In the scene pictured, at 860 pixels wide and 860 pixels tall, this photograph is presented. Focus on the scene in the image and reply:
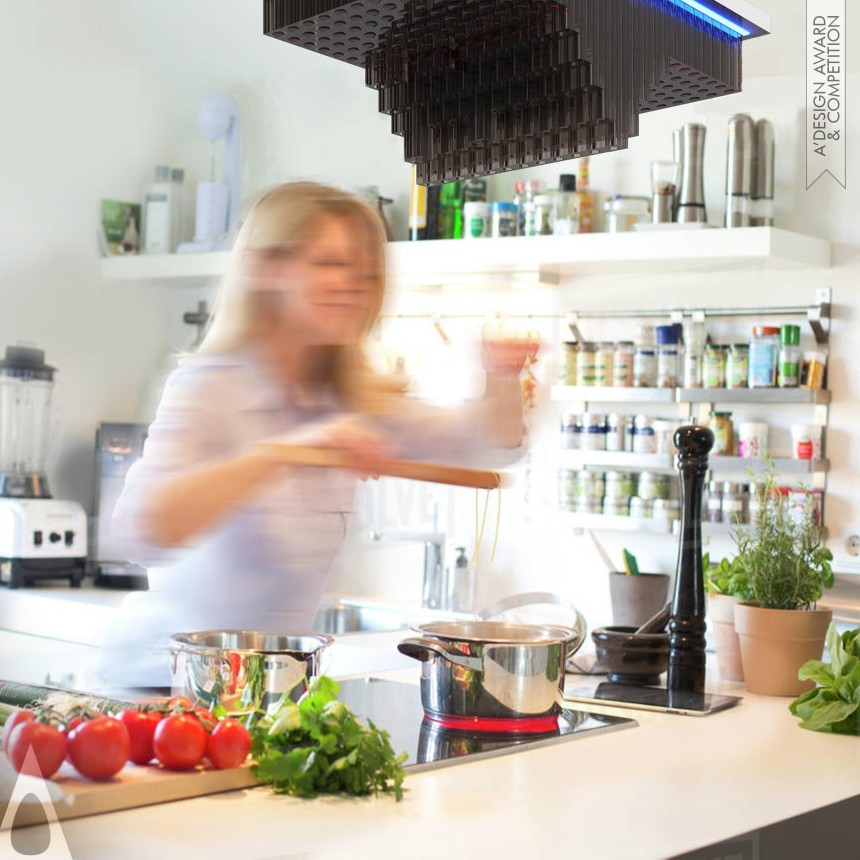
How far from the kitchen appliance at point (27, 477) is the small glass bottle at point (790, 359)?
5.49 feet

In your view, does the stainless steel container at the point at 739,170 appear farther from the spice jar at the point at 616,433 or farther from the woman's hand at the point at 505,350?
the woman's hand at the point at 505,350

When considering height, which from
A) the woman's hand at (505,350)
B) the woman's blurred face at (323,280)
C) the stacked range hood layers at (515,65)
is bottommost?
the woman's hand at (505,350)

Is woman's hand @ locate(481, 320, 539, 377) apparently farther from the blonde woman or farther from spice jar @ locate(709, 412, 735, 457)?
spice jar @ locate(709, 412, 735, 457)

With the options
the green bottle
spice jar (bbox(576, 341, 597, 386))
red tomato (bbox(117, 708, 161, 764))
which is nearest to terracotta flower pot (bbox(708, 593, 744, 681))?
red tomato (bbox(117, 708, 161, 764))

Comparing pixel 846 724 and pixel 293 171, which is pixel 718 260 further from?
pixel 846 724

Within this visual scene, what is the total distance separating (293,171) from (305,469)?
114cm

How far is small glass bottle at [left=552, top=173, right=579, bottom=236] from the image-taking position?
108 inches

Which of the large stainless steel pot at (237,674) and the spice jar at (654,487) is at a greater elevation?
the spice jar at (654,487)

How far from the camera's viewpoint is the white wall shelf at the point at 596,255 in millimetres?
2479

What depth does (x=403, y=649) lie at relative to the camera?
1.22 metres

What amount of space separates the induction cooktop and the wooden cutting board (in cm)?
19

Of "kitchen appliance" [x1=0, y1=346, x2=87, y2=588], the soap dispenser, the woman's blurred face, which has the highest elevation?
the woman's blurred face

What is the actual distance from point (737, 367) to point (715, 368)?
0.05m

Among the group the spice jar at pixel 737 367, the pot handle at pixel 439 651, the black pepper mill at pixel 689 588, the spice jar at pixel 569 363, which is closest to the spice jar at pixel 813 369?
the spice jar at pixel 737 367
